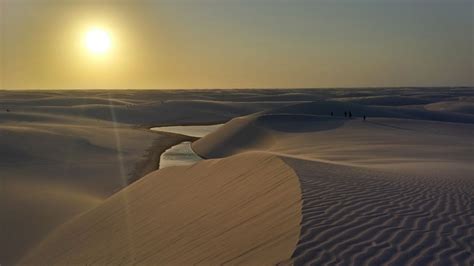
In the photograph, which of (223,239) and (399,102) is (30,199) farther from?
(399,102)

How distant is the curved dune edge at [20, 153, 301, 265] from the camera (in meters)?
6.53

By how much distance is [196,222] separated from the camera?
8531mm

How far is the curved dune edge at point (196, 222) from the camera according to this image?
6531mm

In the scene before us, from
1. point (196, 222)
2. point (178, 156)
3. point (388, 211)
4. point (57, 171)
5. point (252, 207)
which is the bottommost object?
point (178, 156)

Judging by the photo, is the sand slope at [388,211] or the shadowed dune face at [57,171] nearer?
the sand slope at [388,211]

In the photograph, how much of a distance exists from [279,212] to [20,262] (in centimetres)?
578

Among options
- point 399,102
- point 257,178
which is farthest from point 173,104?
point 257,178

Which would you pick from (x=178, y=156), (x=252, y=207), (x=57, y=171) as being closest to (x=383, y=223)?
(x=252, y=207)

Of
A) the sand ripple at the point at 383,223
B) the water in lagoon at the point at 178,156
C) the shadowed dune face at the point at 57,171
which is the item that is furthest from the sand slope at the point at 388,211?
the water in lagoon at the point at 178,156

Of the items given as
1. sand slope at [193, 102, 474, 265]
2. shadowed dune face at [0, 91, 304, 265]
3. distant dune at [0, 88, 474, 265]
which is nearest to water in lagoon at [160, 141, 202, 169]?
shadowed dune face at [0, 91, 304, 265]

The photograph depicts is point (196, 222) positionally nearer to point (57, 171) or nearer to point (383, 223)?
point (383, 223)

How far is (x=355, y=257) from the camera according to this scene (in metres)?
5.29

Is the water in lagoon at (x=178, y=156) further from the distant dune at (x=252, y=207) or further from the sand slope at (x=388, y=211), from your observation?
the sand slope at (x=388, y=211)

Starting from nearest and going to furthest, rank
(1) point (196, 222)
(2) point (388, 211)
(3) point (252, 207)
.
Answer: (2) point (388, 211), (3) point (252, 207), (1) point (196, 222)
